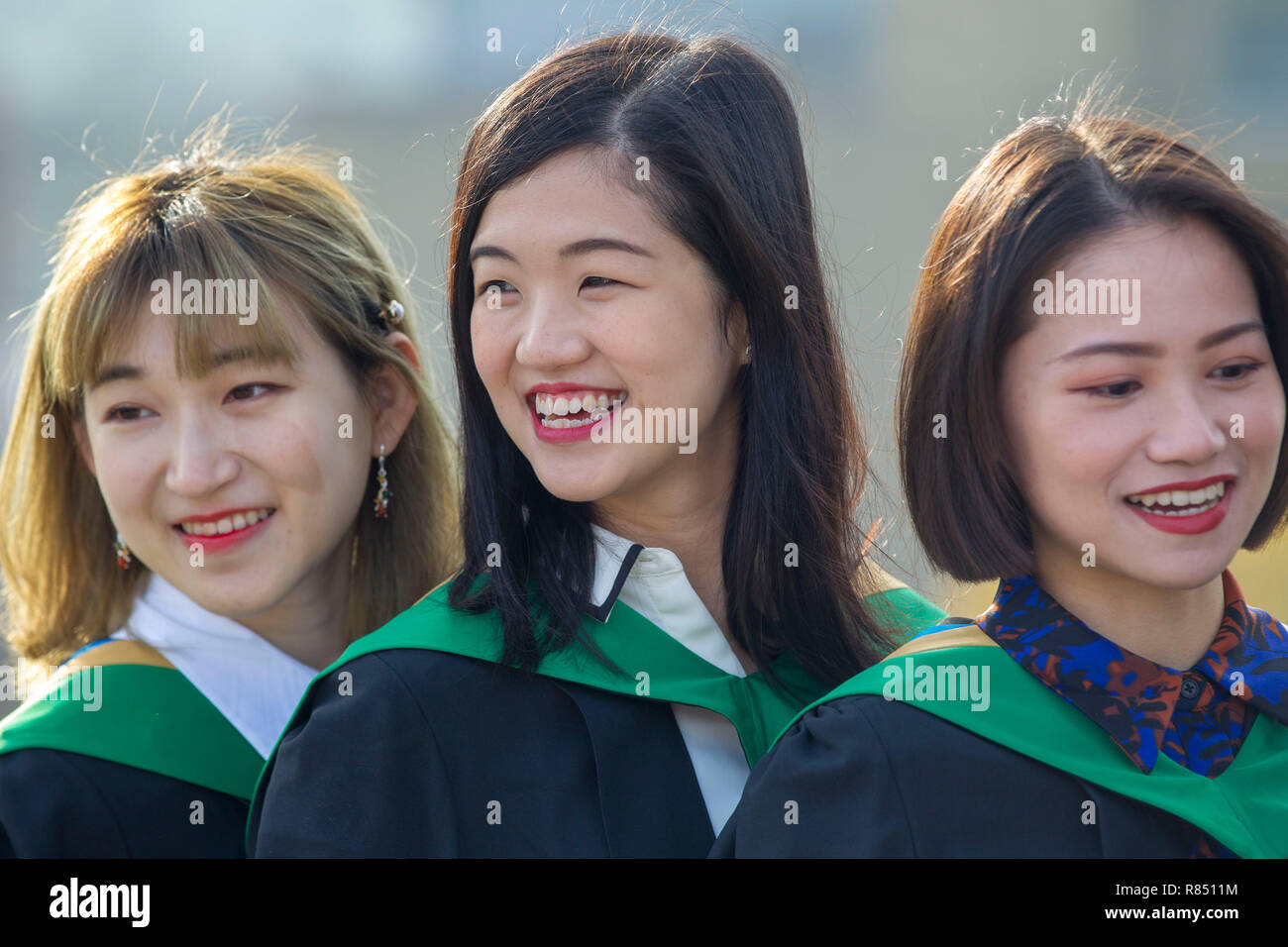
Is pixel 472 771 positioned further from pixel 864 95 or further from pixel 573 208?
pixel 864 95

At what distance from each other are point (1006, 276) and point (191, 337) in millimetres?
1322

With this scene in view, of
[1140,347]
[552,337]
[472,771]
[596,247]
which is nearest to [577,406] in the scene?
[552,337]

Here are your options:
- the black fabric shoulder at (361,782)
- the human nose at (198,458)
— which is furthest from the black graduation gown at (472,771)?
the human nose at (198,458)

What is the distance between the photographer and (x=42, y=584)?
266cm

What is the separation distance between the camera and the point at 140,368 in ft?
7.71

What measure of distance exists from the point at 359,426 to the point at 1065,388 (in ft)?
4.32

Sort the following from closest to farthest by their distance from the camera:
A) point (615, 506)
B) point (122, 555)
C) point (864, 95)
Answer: point (615, 506), point (122, 555), point (864, 95)

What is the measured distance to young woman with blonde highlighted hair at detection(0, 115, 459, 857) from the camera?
2299 mm

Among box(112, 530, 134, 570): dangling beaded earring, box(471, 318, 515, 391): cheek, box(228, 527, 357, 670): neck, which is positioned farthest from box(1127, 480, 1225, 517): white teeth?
box(112, 530, 134, 570): dangling beaded earring

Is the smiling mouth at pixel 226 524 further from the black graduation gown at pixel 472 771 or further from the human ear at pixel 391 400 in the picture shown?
the black graduation gown at pixel 472 771

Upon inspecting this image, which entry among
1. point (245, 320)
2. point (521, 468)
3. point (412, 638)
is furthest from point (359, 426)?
point (412, 638)

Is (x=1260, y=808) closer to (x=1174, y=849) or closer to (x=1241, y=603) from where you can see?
(x=1174, y=849)

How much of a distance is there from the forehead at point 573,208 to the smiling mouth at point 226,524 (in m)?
0.71

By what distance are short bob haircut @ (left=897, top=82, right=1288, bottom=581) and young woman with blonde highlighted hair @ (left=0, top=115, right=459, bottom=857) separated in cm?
109
